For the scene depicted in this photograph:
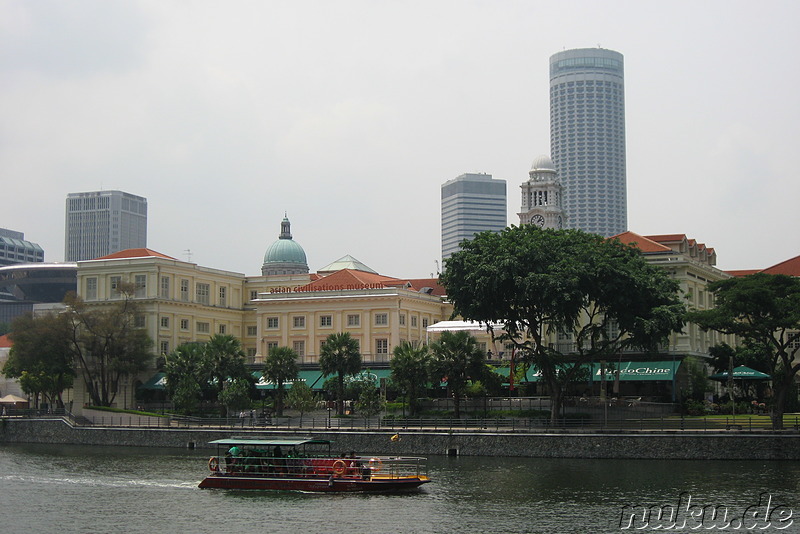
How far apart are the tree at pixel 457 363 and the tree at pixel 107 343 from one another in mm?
36304

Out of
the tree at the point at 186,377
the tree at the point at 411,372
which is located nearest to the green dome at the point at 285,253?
the tree at the point at 186,377

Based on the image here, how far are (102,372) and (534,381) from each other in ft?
141

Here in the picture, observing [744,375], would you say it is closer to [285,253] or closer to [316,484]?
[316,484]

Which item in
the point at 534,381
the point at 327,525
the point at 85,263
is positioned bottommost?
the point at 327,525

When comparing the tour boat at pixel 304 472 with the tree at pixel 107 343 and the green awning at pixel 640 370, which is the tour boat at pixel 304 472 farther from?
the tree at pixel 107 343

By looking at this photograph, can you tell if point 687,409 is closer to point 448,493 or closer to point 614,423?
point 614,423

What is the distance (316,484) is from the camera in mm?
63062

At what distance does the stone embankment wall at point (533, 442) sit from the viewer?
73.9 m

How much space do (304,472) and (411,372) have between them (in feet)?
97.5

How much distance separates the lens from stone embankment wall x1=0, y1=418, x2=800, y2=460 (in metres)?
73.9

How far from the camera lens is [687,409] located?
3644 inches

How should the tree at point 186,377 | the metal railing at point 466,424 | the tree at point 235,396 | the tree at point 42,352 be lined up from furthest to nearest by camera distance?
the tree at point 42,352
the tree at point 186,377
the tree at point 235,396
the metal railing at point 466,424

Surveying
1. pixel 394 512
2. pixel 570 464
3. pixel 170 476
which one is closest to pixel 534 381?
pixel 570 464

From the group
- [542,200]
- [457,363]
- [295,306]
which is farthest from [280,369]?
[542,200]
